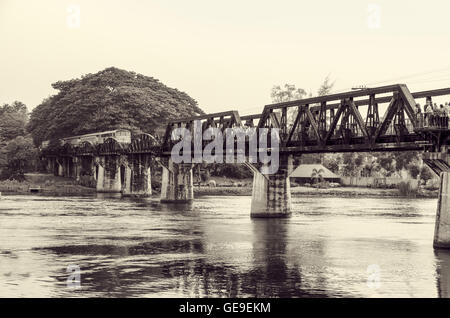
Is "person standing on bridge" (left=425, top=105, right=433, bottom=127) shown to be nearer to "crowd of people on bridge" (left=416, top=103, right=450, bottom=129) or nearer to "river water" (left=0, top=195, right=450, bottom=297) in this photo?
"crowd of people on bridge" (left=416, top=103, right=450, bottom=129)

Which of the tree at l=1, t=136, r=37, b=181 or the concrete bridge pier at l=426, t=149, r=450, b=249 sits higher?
the tree at l=1, t=136, r=37, b=181

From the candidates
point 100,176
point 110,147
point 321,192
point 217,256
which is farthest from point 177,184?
point 217,256

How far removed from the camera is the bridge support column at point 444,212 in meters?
57.5

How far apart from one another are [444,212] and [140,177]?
9968 centimetres

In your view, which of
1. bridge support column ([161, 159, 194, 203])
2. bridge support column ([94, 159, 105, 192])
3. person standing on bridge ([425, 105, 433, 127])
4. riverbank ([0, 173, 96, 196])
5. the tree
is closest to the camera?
person standing on bridge ([425, 105, 433, 127])

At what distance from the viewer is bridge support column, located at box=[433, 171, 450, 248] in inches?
2263

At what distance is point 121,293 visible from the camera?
141 ft

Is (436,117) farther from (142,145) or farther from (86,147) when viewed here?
(86,147)

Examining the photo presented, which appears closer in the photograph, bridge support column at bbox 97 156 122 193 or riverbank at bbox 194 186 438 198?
riverbank at bbox 194 186 438 198

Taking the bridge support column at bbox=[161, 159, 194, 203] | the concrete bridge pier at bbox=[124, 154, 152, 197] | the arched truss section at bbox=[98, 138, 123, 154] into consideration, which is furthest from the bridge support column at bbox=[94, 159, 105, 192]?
the bridge support column at bbox=[161, 159, 194, 203]

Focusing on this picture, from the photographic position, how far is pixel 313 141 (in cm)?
8356

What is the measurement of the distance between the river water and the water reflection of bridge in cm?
387

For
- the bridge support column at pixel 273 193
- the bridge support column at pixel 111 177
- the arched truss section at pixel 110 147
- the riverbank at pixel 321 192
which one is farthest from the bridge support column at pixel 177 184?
the bridge support column at pixel 111 177

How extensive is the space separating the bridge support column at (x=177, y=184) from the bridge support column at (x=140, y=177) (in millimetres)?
19967
